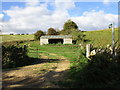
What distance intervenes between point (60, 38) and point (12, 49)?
26.3m

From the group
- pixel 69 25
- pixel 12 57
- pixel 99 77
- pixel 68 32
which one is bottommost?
pixel 99 77

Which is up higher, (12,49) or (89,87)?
(12,49)

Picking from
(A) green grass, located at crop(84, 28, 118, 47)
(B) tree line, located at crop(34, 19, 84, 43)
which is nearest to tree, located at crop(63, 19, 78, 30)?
(B) tree line, located at crop(34, 19, 84, 43)

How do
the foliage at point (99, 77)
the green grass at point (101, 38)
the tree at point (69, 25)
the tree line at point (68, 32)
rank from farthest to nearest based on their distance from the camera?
1. the tree at point (69, 25)
2. the tree line at point (68, 32)
3. the green grass at point (101, 38)
4. the foliage at point (99, 77)

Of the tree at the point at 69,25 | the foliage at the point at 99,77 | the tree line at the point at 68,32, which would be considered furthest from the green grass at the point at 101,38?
the tree at the point at 69,25

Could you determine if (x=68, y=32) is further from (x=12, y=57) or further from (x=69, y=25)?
(x=12, y=57)

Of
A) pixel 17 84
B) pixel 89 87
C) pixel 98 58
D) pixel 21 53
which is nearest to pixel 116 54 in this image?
pixel 98 58

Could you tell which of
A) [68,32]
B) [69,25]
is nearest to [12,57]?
[68,32]

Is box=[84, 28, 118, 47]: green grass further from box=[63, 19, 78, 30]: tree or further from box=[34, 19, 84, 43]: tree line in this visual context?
box=[63, 19, 78, 30]: tree

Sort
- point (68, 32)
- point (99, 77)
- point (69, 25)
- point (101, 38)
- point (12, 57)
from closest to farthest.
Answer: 1. point (99, 77)
2. point (12, 57)
3. point (101, 38)
4. point (68, 32)
5. point (69, 25)

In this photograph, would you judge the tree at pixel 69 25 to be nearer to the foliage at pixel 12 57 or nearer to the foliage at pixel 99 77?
the foliage at pixel 12 57

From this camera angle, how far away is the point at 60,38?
33.8 meters

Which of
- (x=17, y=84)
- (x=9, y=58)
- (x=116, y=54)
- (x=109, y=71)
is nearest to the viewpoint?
(x=109, y=71)

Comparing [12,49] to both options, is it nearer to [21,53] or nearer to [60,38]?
[21,53]
